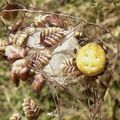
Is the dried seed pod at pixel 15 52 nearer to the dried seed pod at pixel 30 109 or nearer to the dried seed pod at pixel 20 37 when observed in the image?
the dried seed pod at pixel 20 37

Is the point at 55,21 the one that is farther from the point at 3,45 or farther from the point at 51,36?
the point at 3,45

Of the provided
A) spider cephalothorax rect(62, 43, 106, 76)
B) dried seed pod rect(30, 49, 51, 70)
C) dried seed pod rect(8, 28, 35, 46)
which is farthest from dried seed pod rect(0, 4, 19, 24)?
spider cephalothorax rect(62, 43, 106, 76)

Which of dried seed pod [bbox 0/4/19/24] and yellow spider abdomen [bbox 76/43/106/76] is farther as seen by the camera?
dried seed pod [bbox 0/4/19/24]

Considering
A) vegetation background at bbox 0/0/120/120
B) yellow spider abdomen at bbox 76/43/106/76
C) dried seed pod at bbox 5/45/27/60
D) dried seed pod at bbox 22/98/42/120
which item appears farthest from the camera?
vegetation background at bbox 0/0/120/120

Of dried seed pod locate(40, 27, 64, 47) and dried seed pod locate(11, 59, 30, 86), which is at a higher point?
dried seed pod locate(40, 27, 64, 47)

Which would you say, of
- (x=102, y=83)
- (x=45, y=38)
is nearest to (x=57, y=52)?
(x=45, y=38)

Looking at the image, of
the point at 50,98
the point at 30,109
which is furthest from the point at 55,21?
the point at 50,98

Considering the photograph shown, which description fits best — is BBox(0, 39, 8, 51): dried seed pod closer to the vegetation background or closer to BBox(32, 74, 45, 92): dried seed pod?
BBox(32, 74, 45, 92): dried seed pod
